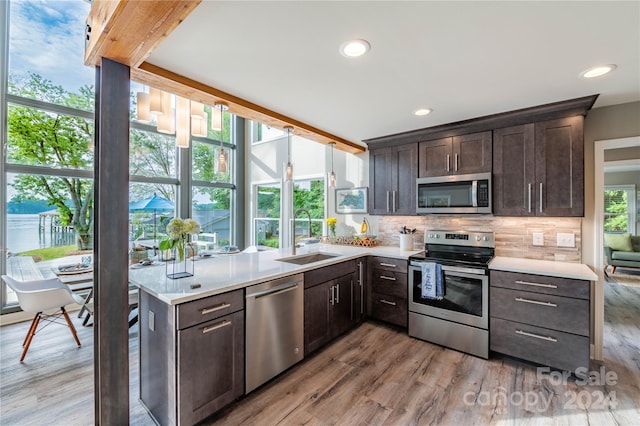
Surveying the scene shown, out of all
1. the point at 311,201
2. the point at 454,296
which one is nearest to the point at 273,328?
the point at 454,296

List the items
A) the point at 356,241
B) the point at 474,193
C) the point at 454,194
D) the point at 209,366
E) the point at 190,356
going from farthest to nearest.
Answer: the point at 356,241 < the point at 454,194 < the point at 474,193 < the point at 209,366 < the point at 190,356

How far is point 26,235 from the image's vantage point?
3682mm

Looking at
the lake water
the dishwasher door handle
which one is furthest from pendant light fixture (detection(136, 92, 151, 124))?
the lake water

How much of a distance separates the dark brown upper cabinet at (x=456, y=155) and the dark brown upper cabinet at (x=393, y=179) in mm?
124

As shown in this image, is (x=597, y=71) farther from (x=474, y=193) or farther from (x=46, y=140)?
(x=46, y=140)

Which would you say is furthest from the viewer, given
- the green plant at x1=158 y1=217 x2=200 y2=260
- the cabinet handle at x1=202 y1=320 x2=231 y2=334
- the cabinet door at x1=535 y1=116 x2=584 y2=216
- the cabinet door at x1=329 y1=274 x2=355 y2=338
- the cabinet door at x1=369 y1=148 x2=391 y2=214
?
the cabinet door at x1=369 y1=148 x2=391 y2=214

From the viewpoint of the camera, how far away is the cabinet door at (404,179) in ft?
11.2

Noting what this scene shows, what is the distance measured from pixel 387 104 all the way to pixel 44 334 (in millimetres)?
4486

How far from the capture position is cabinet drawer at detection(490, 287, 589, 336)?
2.21 meters

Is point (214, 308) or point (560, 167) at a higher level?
point (560, 167)

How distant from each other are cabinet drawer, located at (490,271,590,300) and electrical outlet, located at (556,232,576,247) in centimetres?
66

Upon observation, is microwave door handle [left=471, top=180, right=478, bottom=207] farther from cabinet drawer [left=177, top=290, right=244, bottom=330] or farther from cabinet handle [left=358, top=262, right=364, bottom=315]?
cabinet drawer [left=177, top=290, right=244, bottom=330]

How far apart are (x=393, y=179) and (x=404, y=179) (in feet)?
0.51

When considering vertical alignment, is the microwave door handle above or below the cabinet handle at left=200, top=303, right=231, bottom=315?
above
